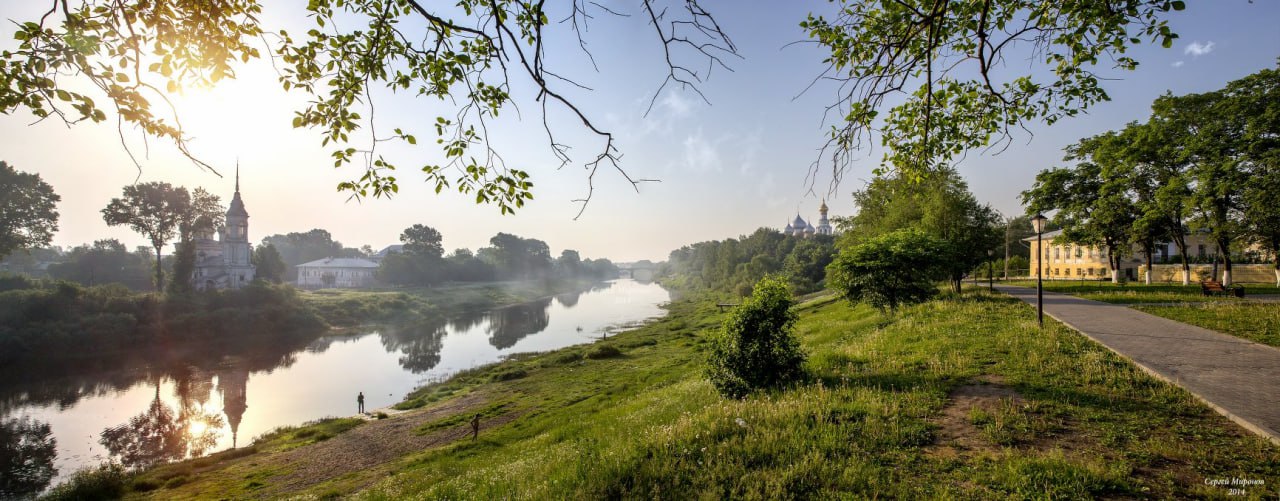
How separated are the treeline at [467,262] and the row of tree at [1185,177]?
104 metres

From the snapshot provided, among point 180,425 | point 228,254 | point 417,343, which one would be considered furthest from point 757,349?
point 228,254

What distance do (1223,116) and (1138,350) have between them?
25.3 meters

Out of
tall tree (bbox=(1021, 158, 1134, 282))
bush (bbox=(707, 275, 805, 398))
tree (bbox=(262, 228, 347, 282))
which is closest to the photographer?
bush (bbox=(707, 275, 805, 398))

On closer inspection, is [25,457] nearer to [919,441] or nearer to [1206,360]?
[919,441]

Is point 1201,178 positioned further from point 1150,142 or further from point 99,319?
point 99,319

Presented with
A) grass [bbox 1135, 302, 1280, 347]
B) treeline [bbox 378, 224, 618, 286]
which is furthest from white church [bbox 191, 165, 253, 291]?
grass [bbox 1135, 302, 1280, 347]

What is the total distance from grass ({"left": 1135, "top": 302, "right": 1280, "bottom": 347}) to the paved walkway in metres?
0.45

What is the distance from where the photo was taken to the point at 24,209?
142 feet

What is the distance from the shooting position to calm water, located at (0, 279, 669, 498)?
20.2 m

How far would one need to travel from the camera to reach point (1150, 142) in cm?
2530

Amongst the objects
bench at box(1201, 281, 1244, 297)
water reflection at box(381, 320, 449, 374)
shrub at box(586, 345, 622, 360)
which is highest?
bench at box(1201, 281, 1244, 297)

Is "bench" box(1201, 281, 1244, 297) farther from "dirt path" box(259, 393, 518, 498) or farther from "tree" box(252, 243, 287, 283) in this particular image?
"tree" box(252, 243, 287, 283)

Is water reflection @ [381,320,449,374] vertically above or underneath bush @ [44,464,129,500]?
underneath

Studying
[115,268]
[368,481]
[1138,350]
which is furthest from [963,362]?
[115,268]
